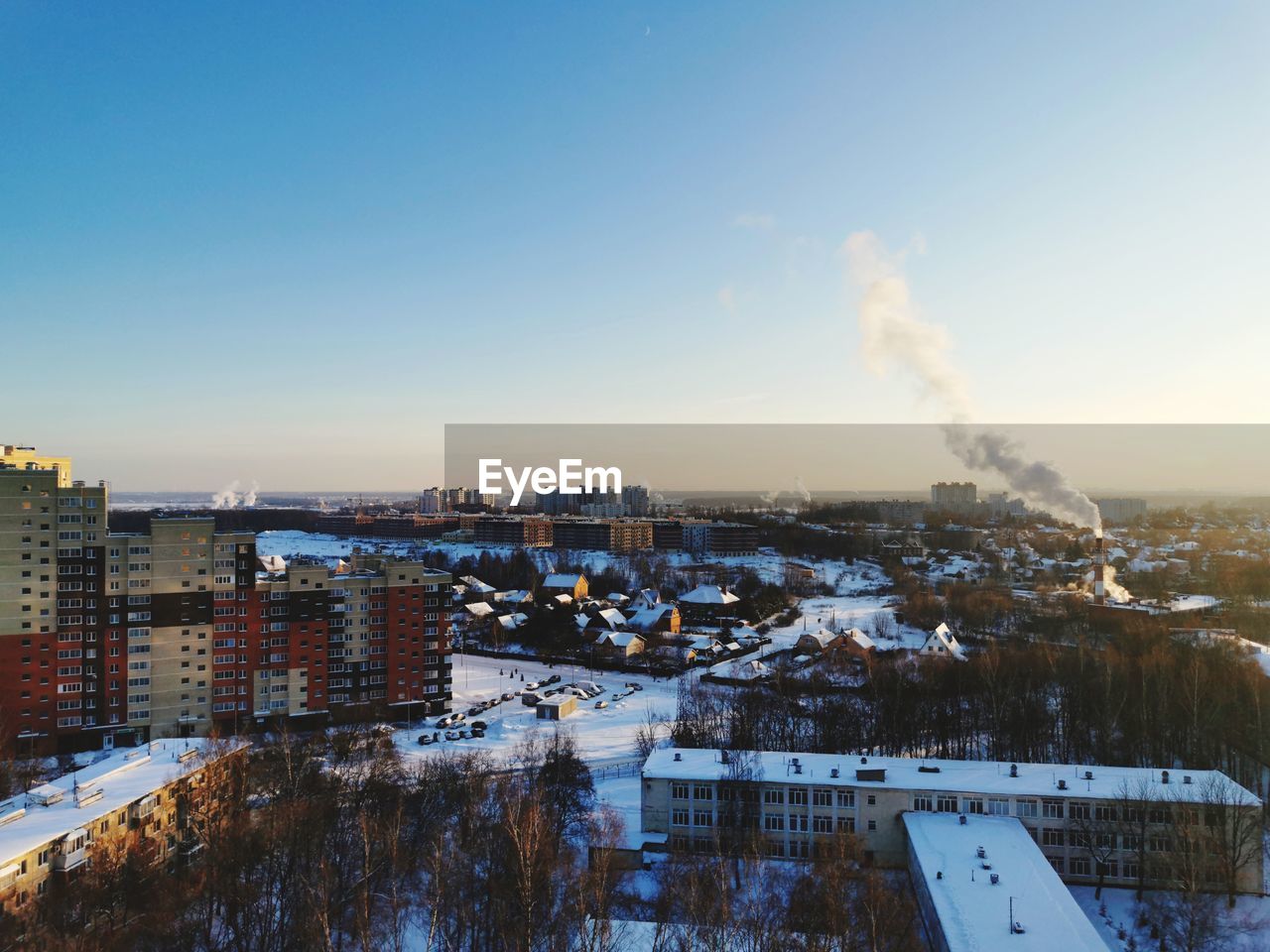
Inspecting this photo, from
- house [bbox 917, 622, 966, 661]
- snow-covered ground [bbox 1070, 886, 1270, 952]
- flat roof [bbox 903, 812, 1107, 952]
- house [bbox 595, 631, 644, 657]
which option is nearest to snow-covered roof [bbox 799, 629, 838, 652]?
house [bbox 917, 622, 966, 661]

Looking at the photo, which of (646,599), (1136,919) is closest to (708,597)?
(646,599)

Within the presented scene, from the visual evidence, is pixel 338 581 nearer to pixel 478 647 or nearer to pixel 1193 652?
pixel 478 647

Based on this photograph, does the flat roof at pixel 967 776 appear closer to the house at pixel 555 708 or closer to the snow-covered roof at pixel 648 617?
the house at pixel 555 708

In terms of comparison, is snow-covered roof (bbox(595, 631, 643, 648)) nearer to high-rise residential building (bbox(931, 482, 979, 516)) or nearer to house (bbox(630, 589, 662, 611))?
house (bbox(630, 589, 662, 611))

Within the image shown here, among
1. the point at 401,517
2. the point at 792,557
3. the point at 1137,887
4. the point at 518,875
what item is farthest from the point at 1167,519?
the point at 518,875

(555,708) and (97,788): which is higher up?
(97,788)

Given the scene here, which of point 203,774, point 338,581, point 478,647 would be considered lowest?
point 478,647

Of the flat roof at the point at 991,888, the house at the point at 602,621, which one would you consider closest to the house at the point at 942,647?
the house at the point at 602,621

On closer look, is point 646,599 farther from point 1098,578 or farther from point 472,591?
point 1098,578
